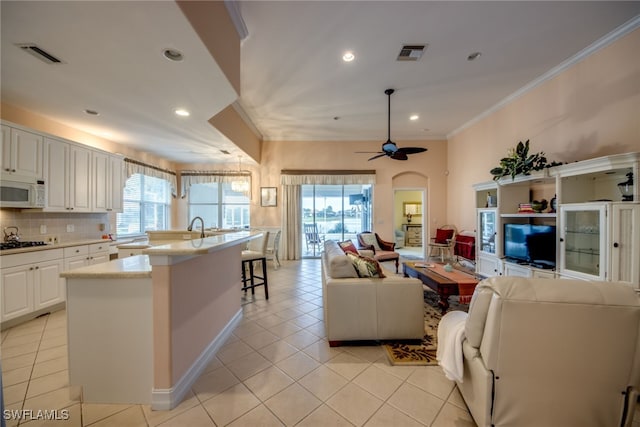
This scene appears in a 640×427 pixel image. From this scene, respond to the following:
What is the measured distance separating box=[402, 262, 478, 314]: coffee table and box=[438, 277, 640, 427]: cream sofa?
170 cm

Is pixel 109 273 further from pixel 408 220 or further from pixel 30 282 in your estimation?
pixel 408 220

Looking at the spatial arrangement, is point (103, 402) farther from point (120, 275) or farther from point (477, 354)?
point (477, 354)

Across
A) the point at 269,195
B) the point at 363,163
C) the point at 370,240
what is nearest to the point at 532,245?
the point at 370,240

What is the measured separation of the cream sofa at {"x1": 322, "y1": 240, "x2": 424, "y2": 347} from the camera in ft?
7.93

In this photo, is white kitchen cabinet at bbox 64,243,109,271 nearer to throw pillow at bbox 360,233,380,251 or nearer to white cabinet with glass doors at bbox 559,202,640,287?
throw pillow at bbox 360,233,380,251

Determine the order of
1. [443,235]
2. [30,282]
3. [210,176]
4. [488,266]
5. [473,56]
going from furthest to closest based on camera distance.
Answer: [210,176] < [443,235] < [488,266] < [473,56] < [30,282]

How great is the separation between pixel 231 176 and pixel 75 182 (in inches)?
134

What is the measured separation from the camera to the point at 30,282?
2961 mm

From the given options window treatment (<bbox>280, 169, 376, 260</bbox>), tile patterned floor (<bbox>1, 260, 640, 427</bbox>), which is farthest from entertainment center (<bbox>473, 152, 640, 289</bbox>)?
window treatment (<bbox>280, 169, 376, 260</bbox>)

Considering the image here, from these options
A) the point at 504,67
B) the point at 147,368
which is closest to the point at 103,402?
the point at 147,368

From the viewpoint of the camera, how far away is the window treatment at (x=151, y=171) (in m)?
4.98

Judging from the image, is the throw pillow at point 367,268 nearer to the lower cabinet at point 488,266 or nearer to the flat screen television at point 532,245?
the flat screen television at point 532,245

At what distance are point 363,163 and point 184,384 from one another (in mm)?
6131

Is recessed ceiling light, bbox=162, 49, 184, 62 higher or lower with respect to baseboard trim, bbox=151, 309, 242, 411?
higher
